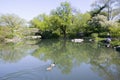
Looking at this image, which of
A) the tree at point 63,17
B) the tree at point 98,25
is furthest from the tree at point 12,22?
the tree at point 98,25

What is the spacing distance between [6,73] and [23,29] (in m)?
32.9

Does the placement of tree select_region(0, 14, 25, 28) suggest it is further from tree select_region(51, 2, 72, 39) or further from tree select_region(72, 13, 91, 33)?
tree select_region(72, 13, 91, 33)

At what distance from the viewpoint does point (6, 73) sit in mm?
10031

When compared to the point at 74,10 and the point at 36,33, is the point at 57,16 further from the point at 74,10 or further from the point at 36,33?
the point at 36,33

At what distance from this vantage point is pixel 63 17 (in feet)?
124

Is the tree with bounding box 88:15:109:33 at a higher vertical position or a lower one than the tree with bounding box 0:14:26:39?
lower

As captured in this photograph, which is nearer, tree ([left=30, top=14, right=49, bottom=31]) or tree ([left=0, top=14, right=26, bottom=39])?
tree ([left=0, top=14, right=26, bottom=39])

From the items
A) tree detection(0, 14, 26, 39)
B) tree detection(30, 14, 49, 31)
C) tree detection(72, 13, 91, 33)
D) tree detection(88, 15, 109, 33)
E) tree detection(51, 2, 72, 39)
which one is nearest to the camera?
tree detection(88, 15, 109, 33)

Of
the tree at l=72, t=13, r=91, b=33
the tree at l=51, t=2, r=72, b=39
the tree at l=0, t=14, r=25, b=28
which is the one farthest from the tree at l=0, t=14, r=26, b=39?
the tree at l=72, t=13, r=91, b=33

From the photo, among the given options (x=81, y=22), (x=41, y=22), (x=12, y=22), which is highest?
(x=12, y=22)

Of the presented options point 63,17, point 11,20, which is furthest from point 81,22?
point 11,20

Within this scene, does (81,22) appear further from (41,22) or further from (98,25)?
(41,22)

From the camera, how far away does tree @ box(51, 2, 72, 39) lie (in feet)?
122

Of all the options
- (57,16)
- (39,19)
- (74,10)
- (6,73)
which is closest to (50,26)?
(57,16)
